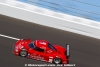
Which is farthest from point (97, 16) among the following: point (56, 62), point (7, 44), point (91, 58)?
point (7, 44)

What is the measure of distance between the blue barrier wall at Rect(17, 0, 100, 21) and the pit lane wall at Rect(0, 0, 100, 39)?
0.28 meters

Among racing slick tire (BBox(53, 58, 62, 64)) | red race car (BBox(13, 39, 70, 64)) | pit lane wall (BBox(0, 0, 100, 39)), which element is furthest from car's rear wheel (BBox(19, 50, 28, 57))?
pit lane wall (BBox(0, 0, 100, 39))

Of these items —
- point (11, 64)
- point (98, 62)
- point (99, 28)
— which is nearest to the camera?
point (11, 64)

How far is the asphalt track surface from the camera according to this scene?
13.0m

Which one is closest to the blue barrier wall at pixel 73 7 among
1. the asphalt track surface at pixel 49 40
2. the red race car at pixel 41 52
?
the asphalt track surface at pixel 49 40

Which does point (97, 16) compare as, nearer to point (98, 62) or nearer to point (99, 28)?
point (99, 28)

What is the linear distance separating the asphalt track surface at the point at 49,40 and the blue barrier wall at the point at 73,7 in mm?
1162

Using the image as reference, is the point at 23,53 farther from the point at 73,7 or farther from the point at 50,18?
the point at 73,7

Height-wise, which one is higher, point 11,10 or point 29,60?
point 11,10

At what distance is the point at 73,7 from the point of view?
16109mm

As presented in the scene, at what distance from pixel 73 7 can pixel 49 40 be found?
2.66 m

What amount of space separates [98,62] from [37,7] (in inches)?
182

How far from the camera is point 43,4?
15828mm

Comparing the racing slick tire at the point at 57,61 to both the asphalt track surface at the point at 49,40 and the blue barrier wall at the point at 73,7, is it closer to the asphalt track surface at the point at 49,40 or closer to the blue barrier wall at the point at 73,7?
the asphalt track surface at the point at 49,40
